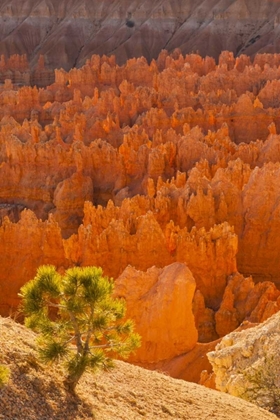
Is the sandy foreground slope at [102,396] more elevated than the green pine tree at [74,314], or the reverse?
→ the green pine tree at [74,314]

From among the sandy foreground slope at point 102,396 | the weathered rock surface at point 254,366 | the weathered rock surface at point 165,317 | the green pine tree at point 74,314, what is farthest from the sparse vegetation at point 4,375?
the weathered rock surface at point 165,317

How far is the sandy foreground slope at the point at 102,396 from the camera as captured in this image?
5.77 metres

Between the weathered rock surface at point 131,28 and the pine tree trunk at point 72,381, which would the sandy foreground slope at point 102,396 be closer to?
the pine tree trunk at point 72,381

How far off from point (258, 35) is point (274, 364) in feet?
143

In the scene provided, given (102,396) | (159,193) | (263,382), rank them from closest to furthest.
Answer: (102,396), (263,382), (159,193)

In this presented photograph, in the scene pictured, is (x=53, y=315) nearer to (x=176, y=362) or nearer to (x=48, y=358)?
(x=176, y=362)

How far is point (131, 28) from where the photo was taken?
5572 cm

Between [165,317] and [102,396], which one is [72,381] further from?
[165,317]

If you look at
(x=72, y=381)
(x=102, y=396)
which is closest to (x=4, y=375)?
(x=72, y=381)

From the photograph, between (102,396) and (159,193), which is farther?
(159,193)

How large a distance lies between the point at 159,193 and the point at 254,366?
1091 cm

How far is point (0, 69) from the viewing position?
152 feet

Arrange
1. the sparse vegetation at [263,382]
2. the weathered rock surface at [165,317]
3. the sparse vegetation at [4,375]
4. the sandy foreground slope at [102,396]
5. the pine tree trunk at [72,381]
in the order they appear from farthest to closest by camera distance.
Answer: the weathered rock surface at [165,317] < the sparse vegetation at [263,382] < the pine tree trunk at [72,381] < the sandy foreground slope at [102,396] < the sparse vegetation at [4,375]

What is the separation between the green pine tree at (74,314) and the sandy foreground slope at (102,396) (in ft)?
0.61
